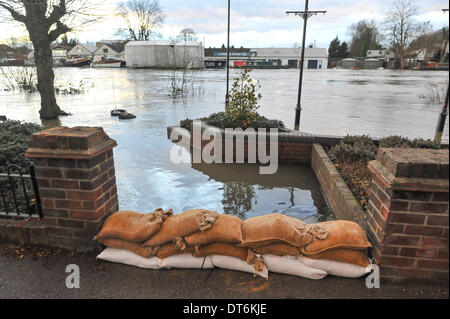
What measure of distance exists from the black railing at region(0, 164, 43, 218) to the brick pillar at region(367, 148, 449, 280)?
10.2 ft

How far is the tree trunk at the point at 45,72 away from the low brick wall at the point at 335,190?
10721 mm

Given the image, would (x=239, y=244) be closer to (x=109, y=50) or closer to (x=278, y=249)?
(x=278, y=249)

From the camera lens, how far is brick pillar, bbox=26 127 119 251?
239 centimetres

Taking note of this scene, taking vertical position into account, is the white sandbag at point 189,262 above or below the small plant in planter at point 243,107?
below

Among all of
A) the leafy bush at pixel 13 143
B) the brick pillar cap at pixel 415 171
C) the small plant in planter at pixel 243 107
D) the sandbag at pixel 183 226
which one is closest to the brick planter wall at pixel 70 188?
the sandbag at pixel 183 226

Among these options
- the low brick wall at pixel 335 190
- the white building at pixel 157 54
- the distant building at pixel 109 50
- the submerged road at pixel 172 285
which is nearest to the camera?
the submerged road at pixel 172 285

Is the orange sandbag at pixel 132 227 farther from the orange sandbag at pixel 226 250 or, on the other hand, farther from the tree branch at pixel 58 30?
the tree branch at pixel 58 30

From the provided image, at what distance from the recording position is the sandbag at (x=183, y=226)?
Answer: 95.3 inches

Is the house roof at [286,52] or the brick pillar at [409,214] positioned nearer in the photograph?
the brick pillar at [409,214]

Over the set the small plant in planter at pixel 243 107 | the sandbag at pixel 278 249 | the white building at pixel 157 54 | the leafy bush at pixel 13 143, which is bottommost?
the sandbag at pixel 278 249

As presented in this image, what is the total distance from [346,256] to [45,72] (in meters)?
13.0

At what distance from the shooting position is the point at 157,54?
5109 centimetres

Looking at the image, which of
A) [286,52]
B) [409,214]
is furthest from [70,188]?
[286,52]
